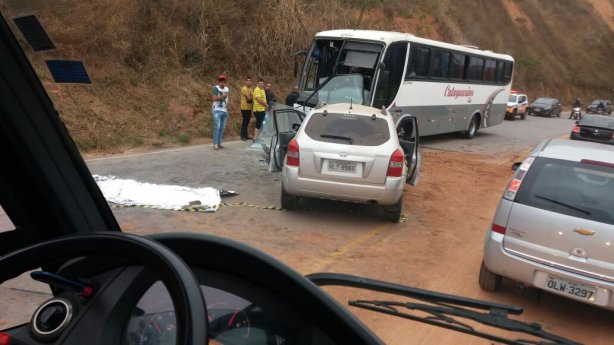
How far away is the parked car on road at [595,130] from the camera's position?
54.6ft

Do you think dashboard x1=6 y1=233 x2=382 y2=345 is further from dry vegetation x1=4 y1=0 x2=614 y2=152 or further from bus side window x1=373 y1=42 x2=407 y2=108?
bus side window x1=373 y1=42 x2=407 y2=108

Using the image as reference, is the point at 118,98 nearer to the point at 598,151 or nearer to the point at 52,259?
the point at 598,151

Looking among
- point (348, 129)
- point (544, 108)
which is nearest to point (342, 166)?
point (348, 129)

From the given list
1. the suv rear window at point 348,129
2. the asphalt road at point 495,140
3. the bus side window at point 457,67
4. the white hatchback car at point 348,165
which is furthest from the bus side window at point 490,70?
the white hatchback car at point 348,165

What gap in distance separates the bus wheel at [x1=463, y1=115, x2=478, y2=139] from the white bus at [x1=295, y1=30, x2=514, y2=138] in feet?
5.46

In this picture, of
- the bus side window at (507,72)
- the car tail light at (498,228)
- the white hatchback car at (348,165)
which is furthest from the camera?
the bus side window at (507,72)

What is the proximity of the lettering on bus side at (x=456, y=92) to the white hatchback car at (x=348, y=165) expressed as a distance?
10.4m

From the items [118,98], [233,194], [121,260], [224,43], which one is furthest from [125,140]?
[121,260]

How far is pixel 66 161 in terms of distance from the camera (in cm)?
→ 230

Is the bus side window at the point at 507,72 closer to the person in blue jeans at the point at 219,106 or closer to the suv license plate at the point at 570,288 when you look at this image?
the person in blue jeans at the point at 219,106

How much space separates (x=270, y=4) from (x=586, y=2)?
5766cm

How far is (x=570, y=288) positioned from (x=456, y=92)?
558 inches

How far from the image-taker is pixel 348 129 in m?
7.35

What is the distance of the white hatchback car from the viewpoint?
6965mm
